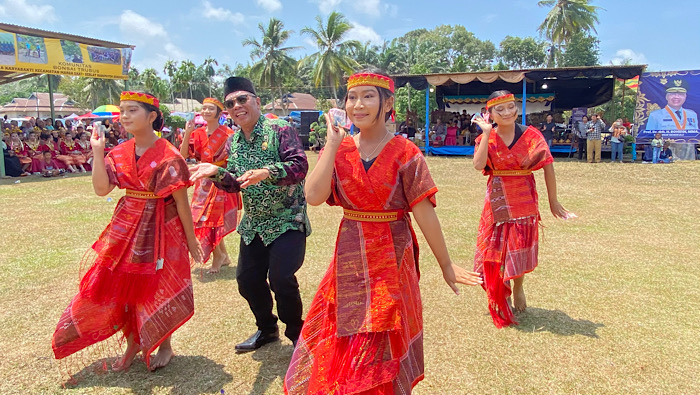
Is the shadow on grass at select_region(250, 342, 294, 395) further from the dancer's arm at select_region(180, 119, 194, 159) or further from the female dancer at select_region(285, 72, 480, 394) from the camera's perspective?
the dancer's arm at select_region(180, 119, 194, 159)

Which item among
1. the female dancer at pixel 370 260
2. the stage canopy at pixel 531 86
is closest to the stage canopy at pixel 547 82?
the stage canopy at pixel 531 86

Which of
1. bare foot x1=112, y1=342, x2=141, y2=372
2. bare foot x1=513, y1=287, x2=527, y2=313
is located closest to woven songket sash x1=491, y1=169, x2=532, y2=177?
bare foot x1=513, y1=287, x2=527, y2=313

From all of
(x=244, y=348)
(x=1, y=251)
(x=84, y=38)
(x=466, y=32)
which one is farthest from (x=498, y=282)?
(x=466, y=32)

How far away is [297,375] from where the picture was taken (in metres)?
2.33

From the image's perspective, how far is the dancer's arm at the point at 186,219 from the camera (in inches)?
123

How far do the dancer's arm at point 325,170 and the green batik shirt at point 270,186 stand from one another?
0.81 meters

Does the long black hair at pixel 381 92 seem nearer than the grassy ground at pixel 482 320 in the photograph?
Yes

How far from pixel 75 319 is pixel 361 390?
203cm

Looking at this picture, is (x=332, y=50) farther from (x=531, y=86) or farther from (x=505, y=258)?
(x=505, y=258)

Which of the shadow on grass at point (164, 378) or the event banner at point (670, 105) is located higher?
the event banner at point (670, 105)

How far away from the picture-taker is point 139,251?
3029 millimetres

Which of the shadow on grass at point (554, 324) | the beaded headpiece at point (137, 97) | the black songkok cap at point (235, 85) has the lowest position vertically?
the shadow on grass at point (554, 324)

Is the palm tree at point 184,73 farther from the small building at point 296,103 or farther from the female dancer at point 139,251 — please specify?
the female dancer at point 139,251

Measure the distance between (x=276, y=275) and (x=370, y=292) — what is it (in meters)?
1.05
